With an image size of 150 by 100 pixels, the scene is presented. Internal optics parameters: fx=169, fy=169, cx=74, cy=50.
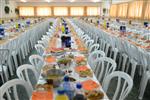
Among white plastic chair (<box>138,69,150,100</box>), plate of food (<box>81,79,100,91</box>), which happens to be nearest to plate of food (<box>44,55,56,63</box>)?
plate of food (<box>81,79,100,91</box>)

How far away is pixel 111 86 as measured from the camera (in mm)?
3957

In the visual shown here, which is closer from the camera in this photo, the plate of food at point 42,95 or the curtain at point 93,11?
the plate of food at point 42,95

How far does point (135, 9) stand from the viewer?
12.9 meters

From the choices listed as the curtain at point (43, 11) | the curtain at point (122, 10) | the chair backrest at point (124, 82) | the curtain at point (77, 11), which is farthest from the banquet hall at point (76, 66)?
the curtain at point (43, 11)

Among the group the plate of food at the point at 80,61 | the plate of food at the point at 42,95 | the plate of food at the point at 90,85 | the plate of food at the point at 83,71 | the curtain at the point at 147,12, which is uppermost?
the curtain at the point at 147,12

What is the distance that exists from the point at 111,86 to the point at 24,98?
1953 millimetres

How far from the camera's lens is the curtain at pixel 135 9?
1198cm

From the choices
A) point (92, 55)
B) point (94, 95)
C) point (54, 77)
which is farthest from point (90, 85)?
point (92, 55)

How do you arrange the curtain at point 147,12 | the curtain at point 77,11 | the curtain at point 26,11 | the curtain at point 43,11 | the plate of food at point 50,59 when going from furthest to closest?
the curtain at point 77,11, the curtain at point 43,11, the curtain at point 26,11, the curtain at point 147,12, the plate of food at point 50,59

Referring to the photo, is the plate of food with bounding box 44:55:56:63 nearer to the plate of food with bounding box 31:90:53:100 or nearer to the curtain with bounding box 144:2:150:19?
the plate of food with bounding box 31:90:53:100

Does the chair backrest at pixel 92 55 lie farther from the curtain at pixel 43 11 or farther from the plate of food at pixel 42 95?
the curtain at pixel 43 11

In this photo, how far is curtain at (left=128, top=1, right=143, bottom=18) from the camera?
39.3 ft

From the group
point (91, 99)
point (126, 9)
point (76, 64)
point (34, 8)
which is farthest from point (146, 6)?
point (34, 8)

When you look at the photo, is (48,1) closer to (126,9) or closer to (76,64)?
(126,9)
